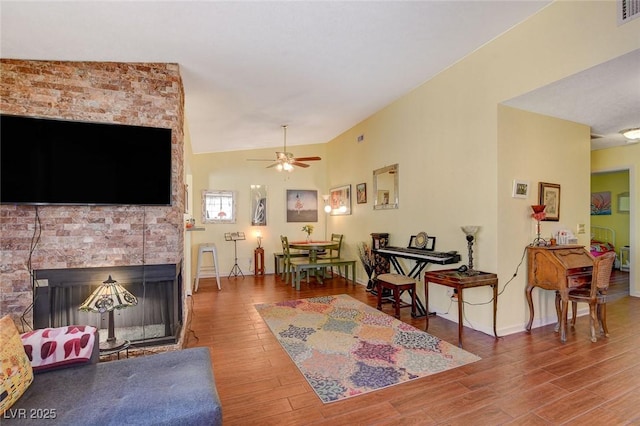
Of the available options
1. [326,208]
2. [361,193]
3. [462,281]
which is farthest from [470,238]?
[326,208]

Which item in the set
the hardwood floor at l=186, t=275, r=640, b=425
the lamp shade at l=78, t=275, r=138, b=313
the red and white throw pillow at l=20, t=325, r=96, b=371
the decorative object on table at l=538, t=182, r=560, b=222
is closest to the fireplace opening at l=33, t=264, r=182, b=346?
the hardwood floor at l=186, t=275, r=640, b=425

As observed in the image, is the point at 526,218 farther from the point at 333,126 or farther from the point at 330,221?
the point at 330,221

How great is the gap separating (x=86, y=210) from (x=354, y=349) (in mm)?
2886

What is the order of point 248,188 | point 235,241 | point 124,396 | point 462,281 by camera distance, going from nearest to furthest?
point 124,396 → point 462,281 → point 235,241 → point 248,188

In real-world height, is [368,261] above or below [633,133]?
below

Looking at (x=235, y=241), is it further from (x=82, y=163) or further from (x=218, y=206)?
(x=82, y=163)

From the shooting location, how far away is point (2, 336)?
1.53m

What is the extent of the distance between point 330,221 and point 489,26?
5.31m

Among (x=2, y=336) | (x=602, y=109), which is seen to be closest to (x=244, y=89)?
(x=2, y=336)

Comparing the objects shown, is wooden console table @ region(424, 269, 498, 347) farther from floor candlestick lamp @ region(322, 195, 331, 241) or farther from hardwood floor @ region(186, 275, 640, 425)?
floor candlestick lamp @ region(322, 195, 331, 241)

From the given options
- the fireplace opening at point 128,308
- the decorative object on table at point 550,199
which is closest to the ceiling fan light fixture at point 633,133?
the decorative object on table at point 550,199

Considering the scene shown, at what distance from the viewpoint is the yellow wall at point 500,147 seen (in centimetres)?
278

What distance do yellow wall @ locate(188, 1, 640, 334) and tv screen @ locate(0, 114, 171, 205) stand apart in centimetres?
337

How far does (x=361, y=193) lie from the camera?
6.23m
